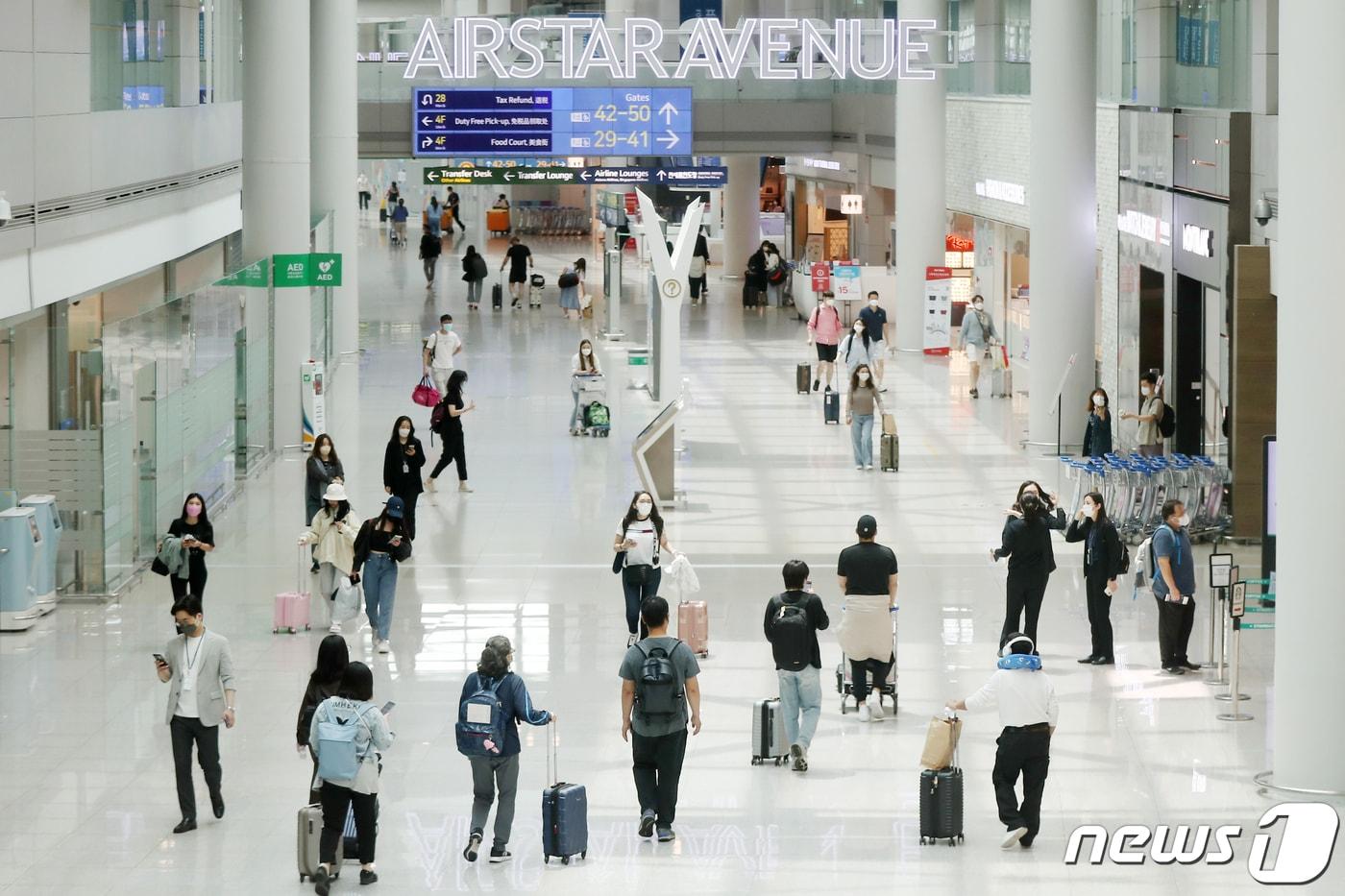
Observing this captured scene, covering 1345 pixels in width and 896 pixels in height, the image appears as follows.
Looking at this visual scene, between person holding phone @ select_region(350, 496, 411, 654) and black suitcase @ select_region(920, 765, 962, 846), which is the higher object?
person holding phone @ select_region(350, 496, 411, 654)

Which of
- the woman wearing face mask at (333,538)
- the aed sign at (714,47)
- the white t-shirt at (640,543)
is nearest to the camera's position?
the white t-shirt at (640,543)

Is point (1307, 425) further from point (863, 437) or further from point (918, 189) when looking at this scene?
point (918, 189)

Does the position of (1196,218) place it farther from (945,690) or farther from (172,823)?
(172,823)

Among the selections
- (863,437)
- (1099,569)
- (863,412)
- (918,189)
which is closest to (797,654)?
(1099,569)

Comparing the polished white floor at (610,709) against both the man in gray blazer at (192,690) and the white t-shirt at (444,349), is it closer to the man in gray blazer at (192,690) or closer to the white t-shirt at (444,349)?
the man in gray blazer at (192,690)

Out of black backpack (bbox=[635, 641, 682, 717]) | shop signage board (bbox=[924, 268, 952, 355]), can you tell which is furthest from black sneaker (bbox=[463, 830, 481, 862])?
shop signage board (bbox=[924, 268, 952, 355])

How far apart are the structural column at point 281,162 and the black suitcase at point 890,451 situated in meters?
7.69

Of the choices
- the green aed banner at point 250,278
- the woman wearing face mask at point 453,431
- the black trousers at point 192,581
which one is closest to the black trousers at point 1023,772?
the black trousers at point 192,581

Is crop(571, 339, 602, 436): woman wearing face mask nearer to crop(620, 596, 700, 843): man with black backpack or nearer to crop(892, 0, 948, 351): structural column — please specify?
crop(892, 0, 948, 351): structural column

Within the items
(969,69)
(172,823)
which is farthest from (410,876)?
(969,69)

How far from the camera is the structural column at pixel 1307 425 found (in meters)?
12.1

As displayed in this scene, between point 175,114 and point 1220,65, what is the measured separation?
13.0 metres

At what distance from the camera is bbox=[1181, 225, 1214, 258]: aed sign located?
2258 centimetres

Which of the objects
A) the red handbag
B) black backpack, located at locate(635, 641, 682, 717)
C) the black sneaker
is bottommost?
the black sneaker
